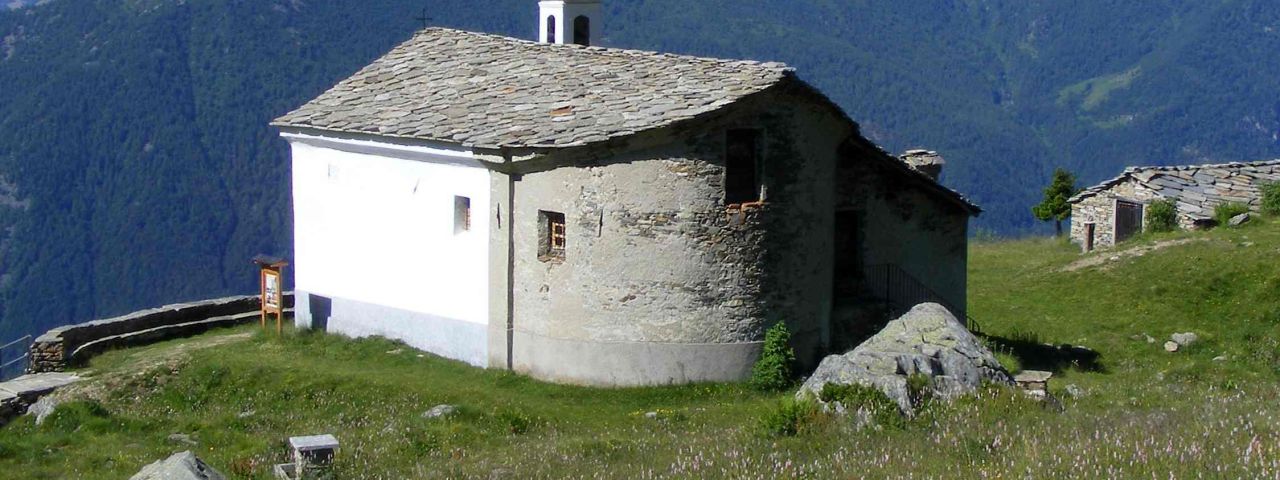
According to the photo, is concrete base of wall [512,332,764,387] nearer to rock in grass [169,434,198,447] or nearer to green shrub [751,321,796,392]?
green shrub [751,321,796,392]

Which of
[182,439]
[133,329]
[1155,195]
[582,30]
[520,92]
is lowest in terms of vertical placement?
[182,439]

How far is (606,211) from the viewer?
23.1 metres

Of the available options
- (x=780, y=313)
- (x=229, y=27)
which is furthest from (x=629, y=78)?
(x=229, y=27)

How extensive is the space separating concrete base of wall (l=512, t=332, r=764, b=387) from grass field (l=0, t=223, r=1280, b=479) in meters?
0.32

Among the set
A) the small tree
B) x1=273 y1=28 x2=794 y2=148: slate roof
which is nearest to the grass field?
x1=273 y1=28 x2=794 y2=148: slate roof

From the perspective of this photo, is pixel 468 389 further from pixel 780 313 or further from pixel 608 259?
pixel 780 313

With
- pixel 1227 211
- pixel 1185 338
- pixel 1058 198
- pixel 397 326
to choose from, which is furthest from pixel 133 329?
pixel 1058 198

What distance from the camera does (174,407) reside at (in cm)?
2433

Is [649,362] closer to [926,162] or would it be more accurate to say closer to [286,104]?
[926,162]

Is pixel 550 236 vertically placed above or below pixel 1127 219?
below

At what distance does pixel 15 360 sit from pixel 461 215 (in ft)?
27.1

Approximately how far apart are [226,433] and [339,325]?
8140 mm

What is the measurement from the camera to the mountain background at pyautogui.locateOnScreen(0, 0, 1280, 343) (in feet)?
353

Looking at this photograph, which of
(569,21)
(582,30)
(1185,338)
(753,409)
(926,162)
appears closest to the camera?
(753,409)
